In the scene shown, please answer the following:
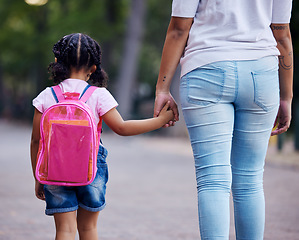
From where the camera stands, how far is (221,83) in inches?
106

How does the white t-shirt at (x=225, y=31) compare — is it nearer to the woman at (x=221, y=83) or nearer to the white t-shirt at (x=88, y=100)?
the woman at (x=221, y=83)

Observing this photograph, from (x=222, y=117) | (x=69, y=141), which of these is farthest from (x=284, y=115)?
(x=69, y=141)

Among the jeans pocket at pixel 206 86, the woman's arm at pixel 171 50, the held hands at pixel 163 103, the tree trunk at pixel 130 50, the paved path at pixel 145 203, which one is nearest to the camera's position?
the jeans pocket at pixel 206 86

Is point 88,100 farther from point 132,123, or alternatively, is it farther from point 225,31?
point 225,31

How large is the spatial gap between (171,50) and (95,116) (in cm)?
54

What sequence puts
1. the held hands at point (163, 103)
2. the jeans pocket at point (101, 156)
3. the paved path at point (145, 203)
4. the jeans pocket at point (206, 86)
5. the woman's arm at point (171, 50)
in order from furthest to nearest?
the paved path at point (145, 203) → the jeans pocket at point (101, 156) → the held hands at point (163, 103) → the woman's arm at point (171, 50) → the jeans pocket at point (206, 86)

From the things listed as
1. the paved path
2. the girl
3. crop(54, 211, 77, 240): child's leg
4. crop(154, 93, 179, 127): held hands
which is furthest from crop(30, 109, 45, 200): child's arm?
the paved path

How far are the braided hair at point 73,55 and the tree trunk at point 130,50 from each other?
57.8 ft

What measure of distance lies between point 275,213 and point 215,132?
139 inches

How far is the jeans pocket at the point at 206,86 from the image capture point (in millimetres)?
2689

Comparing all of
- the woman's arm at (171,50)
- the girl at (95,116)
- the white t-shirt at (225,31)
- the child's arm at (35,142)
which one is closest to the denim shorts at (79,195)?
the girl at (95,116)

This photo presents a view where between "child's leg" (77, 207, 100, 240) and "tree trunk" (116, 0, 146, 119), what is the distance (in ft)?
57.7

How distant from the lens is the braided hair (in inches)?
119

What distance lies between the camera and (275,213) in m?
5.97
